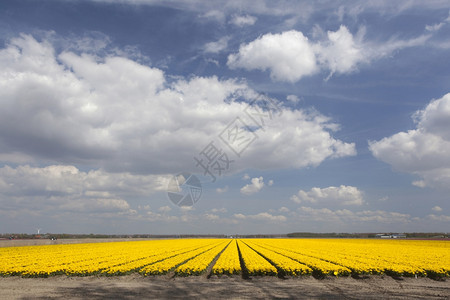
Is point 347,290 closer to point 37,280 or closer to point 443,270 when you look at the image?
point 443,270

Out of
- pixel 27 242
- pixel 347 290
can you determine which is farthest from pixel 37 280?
pixel 27 242

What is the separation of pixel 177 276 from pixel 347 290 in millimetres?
10737

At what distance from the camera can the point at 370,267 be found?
894 inches

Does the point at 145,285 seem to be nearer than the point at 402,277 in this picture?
Yes

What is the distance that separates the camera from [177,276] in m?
21.8

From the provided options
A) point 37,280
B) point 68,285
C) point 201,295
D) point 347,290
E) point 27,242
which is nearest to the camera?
point 201,295

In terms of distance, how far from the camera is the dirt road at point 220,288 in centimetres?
1622

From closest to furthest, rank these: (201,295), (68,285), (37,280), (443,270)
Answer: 1. (201,295)
2. (68,285)
3. (37,280)
4. (443,270)

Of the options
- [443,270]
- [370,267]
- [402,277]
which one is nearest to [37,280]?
[370,267]

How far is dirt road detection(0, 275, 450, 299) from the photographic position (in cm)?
1622

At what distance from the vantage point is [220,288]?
17891mm

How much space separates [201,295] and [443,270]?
56.5 feet

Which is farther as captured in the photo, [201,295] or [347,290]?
[347,290]

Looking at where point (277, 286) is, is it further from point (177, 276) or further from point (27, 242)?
point (27, 242)
